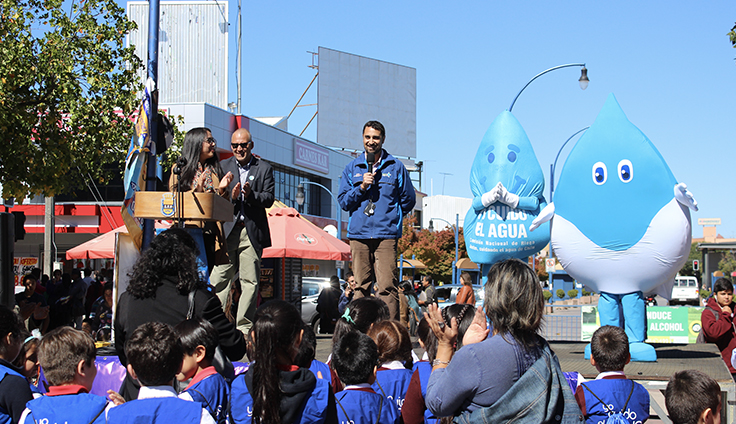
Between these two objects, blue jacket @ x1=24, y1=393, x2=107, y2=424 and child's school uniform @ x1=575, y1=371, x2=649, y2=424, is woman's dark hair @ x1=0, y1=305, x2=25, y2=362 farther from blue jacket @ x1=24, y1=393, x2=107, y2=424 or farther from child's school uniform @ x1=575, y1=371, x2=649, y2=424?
child's school uniform @ x1=575, y1=371, x2=649, y2=424

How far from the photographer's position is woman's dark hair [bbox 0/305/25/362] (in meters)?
3.85

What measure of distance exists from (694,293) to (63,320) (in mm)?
32853

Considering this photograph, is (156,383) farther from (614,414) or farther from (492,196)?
(492,196)

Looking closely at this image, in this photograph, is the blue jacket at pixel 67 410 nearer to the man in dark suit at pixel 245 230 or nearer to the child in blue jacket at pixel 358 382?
the child in blue jacket at pixel 358 382

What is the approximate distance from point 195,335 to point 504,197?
7.70 meters

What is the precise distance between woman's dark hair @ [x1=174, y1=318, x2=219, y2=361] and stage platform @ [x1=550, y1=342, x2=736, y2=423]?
363cm

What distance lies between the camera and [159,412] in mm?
2871

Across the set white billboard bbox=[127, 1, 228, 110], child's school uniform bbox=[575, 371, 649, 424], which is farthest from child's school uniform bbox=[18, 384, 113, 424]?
white billboard bbox=[127, 1, 228, 110]

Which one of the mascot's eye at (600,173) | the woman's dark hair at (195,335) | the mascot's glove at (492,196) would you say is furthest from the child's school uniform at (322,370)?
the mascot's glove at (492,196)

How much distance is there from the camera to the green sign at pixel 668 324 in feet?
36.0

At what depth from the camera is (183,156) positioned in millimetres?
5164

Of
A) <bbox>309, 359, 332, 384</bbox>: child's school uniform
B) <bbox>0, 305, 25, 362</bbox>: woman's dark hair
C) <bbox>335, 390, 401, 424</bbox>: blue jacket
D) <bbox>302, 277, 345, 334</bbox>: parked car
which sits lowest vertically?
<bbox>302, 277, 345, 334</bbox>: parked car

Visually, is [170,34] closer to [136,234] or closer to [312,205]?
[312,205]

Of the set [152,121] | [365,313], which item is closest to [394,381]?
[365,313]
